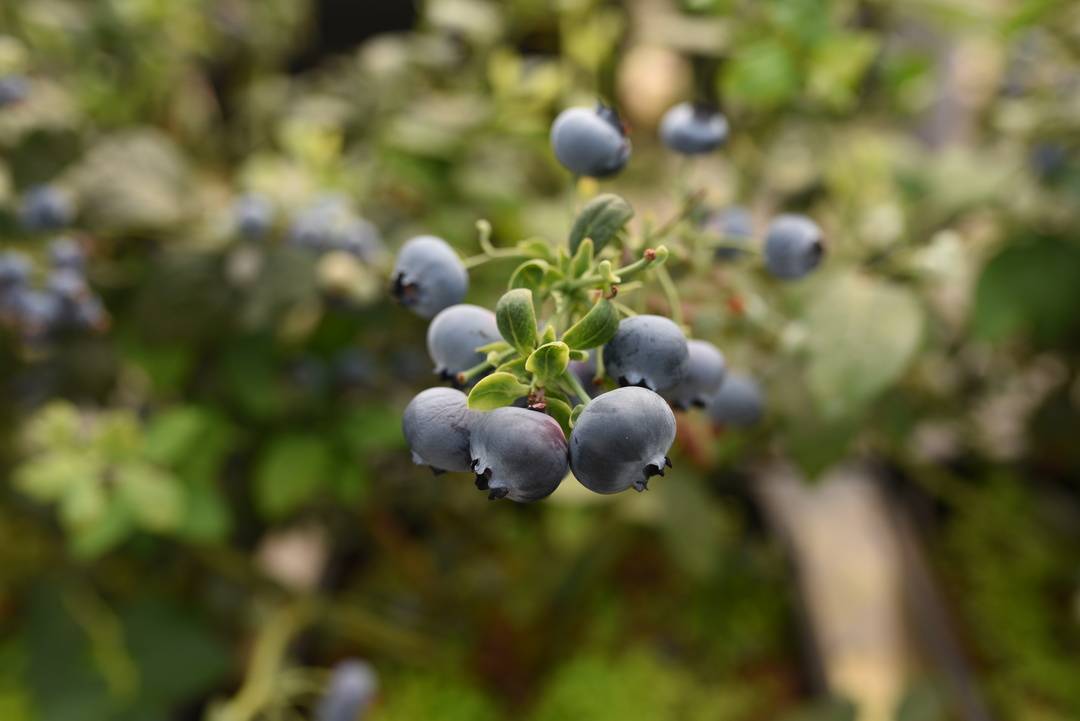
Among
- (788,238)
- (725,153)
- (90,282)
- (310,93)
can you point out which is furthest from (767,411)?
(310,93)

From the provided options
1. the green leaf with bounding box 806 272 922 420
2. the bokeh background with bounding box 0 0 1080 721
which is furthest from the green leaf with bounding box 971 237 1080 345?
the green leaf with bounding box 806 272 922 420

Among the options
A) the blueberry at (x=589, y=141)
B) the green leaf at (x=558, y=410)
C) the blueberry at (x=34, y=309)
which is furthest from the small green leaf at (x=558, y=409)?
the blueberry at (x=34, y=309)

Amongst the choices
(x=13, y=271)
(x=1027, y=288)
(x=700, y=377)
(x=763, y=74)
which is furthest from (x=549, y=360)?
(x=1027, y=288)

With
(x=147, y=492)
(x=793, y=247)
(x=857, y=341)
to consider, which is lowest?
(x=147, y=492)

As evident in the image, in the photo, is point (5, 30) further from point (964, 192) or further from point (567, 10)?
point (964, 192)

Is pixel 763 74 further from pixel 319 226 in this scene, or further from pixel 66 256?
pixel 66 256

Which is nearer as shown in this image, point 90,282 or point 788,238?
point 788,238
